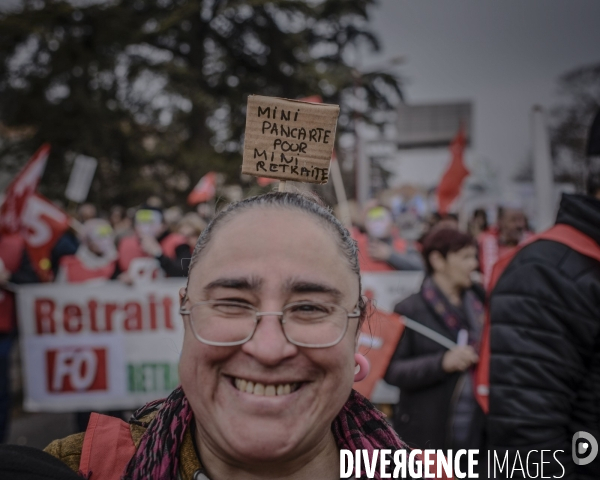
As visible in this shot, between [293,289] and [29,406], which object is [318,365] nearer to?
[293,289]

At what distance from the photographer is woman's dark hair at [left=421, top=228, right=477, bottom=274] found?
12.7 feet

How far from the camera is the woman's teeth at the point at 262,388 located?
1215 mm

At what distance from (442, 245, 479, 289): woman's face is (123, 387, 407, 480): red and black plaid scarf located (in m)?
2.44

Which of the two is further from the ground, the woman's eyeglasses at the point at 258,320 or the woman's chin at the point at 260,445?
the woman's eyeglasses at the point at 258,320

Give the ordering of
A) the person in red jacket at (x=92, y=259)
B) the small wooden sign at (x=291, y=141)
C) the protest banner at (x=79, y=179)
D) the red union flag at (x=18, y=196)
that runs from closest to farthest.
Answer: the small wooden sign at (x=291, y=141) < the red union flag at (x=18, y=196) < the person in red jacket at (x=92, y=259) < the protest banner at (x=79, y=179)

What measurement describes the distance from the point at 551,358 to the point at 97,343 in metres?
4.58

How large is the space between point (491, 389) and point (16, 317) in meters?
4.75

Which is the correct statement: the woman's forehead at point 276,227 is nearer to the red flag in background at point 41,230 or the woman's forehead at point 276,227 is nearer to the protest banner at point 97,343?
the protest banner at point 97,343

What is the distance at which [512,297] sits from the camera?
2.01m

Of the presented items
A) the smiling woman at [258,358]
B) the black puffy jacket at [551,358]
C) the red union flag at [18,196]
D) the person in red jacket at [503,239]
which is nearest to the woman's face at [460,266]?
the black puffy jacket at [551,358]

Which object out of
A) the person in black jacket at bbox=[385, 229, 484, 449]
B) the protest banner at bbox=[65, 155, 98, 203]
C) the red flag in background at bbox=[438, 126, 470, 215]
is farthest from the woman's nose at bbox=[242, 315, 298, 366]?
the protest banner at bbox=[65, 155, 98, 203]

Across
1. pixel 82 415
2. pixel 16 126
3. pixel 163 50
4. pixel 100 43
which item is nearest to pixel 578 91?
pixel 163 50

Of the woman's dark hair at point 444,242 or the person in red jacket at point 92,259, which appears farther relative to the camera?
the person in red jacket at point 92,259

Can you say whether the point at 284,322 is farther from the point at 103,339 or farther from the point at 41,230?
the point at 41,230
